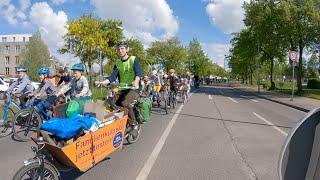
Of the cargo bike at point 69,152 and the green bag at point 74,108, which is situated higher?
the green bag at point 74,108

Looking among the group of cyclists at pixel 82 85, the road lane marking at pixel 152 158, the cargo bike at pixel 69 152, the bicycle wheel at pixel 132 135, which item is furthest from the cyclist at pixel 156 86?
the cargo bike at pixel 69 152

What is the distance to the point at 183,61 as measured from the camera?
85875 millimetres

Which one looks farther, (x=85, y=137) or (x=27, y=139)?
(x=27, y=139)

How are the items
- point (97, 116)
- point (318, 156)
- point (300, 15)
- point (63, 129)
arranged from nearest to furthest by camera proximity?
point (318, 156) < point (63, 129) < point (97, 116) < point (300, 15)

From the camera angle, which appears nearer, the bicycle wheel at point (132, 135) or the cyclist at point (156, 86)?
the bicycle wheel at point (132, 135)

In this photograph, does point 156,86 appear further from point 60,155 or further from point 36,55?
point 36,55

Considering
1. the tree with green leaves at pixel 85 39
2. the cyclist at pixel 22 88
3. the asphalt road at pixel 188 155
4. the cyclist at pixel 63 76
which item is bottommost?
the asphalt road at pixel 188 155

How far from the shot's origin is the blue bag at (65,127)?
17.1 feet

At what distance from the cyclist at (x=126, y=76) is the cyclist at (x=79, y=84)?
0.72 m

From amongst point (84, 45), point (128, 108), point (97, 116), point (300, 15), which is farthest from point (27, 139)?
point (300, 15)

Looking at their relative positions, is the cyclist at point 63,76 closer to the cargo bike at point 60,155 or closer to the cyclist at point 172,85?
the cyclist at point 172,85

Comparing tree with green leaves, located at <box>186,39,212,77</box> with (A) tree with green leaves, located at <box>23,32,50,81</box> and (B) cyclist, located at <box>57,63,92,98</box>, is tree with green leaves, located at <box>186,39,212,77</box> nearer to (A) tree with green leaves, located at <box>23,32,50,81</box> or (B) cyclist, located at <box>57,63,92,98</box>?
(A) tree with green leaves, located at <box>23,32,50,81</box>

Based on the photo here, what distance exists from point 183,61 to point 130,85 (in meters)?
78.0

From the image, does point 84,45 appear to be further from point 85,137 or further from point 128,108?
point 85,137
